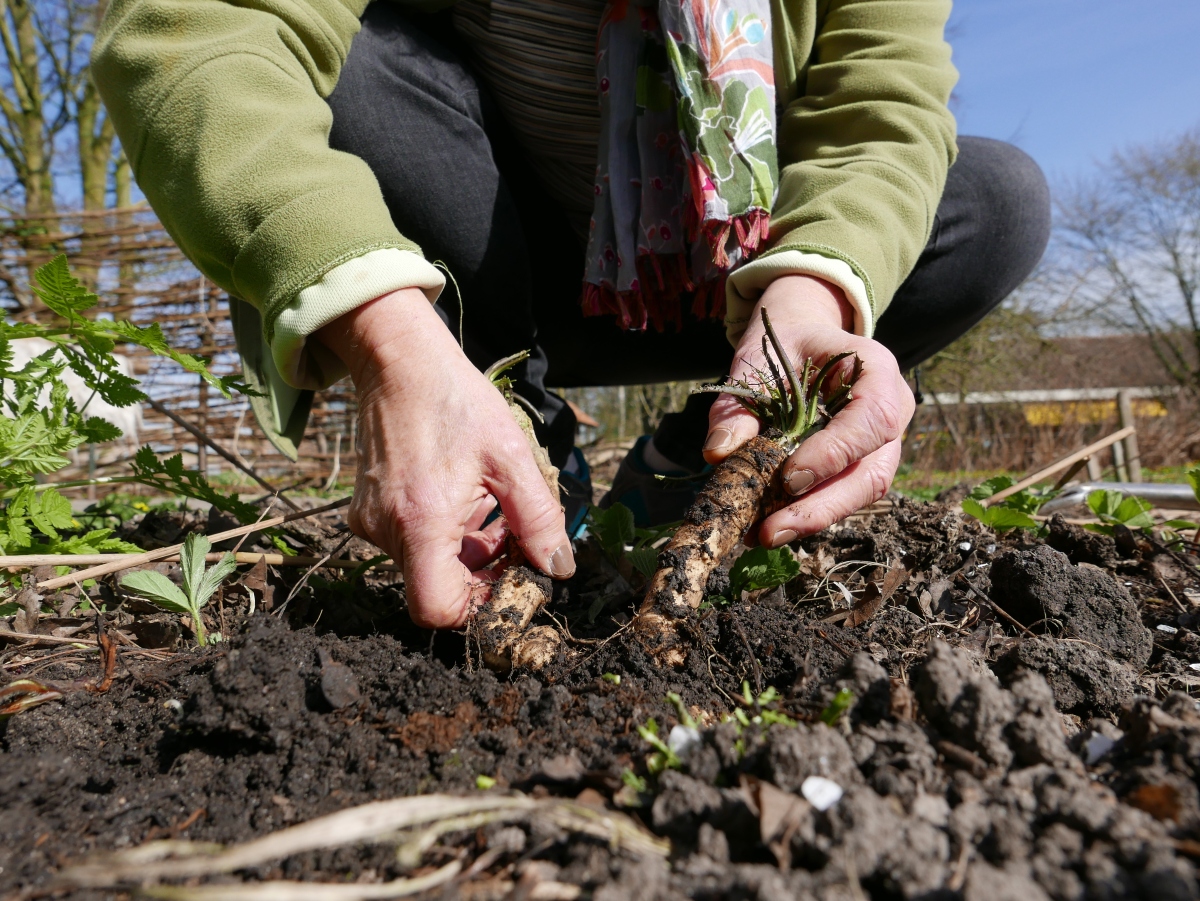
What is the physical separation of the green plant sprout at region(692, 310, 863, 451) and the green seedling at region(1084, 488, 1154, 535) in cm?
103

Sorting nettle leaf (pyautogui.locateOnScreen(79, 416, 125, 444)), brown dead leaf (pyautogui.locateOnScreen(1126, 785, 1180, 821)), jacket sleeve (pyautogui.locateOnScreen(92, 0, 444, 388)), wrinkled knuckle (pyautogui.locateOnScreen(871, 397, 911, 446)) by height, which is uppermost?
jacket sleeve (pyautogui.locateOnScreen(92, 0, 444, 388))

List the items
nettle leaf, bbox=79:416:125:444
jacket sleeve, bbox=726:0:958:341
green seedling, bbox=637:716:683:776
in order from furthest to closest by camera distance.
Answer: jacket sleeve, bbox=726:0:958:341 → nettle leaf, bbox=79:416:125:444 → green seedling, bbox=637:716:683:776

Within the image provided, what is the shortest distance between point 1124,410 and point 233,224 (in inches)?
596

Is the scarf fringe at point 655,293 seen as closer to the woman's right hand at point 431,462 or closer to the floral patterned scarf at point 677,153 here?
the floral patterned scarf at point 677,153

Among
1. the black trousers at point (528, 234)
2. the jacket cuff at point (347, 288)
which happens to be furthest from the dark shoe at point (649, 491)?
the jacket cuff at point (347, 288)

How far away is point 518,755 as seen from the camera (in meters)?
1.01

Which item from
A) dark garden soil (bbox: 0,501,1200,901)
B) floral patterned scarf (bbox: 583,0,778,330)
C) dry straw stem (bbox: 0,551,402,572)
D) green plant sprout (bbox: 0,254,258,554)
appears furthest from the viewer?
floral patterned scarf (bbox: 583,0,778,330)

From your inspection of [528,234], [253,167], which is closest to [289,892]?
[253,167]

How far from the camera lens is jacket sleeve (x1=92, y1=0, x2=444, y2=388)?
1.50 metres

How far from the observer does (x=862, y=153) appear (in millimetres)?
2168

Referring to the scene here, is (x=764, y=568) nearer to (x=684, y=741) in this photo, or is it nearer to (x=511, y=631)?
(x=511, y=631)

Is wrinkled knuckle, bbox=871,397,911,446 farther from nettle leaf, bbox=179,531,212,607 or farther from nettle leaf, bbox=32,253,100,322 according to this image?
nettle leaf, bbox=32,253,100,322

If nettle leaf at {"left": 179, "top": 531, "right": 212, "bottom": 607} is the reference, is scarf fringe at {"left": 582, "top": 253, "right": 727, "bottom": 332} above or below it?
above

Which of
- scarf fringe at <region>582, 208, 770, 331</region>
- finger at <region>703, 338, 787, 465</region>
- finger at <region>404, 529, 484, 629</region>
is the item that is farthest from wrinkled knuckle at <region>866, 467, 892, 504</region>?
finger at <region>404, 529, 484, 629</region>
